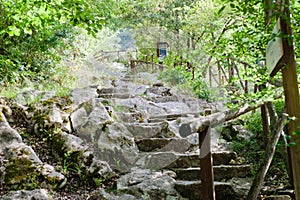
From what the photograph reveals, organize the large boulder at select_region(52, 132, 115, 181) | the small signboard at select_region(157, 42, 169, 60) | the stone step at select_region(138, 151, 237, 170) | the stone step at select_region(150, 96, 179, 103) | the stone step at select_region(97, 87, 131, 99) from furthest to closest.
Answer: the small signboard at select_region(157, 42, 169, 60), the stone step at select_region(150, 96, 179, 103), the stone step at select_region(97, 87, 131, 99), the stone step at select_region(138, 151, 237, 170), the large boulder at select_region(52, 132, 115, 181)

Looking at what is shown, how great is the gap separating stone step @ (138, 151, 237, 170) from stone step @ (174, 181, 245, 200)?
591 mm

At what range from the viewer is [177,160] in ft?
14.2

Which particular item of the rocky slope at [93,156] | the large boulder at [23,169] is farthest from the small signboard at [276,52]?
the large boulder at [23,169]

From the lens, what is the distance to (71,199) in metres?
3.55

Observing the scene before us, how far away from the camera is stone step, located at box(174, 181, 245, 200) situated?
3703mm

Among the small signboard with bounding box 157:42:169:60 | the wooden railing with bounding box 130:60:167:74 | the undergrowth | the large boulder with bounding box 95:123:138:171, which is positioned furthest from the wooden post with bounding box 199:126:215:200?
the small signboard with bounding box 157:42:169:60

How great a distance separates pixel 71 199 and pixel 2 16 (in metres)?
4.16

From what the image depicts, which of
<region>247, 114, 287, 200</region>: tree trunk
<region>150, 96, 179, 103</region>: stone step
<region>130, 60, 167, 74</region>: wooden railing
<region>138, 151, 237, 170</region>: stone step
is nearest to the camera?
<region>247, 114, 287, 200</region>: tree trunk

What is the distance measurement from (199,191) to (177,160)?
70cm

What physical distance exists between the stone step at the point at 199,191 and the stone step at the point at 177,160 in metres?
0.59

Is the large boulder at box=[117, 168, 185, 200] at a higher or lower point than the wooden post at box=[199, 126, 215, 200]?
lower

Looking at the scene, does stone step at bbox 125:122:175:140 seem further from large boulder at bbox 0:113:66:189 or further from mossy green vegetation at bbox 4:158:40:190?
mossy green vegetation at bbox 4:158:40:190

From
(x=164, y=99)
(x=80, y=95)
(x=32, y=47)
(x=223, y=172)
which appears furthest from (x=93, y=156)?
(x=164, y=99)

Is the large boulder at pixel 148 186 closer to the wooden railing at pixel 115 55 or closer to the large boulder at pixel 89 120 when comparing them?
the large boulder at pixel 89 120
